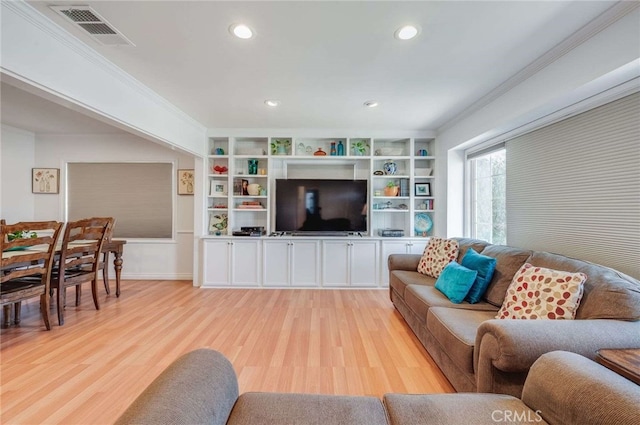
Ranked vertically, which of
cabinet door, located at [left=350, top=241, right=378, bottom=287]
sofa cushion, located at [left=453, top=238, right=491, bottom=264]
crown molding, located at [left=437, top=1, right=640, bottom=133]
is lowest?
cabinet door, located at [left=350, top=241, right=378, bottom=287]

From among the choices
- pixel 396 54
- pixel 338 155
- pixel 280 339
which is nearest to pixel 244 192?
pixel 338 155

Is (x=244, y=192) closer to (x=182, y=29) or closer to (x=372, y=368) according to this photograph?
(x=182, y=29)

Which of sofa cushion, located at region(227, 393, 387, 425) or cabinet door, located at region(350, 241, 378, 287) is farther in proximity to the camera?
cabinet door, located at region(350, 241, 378, 287)

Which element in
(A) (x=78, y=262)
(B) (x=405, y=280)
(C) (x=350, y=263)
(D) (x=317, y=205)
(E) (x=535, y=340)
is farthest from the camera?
(D) (x=317, y=205)

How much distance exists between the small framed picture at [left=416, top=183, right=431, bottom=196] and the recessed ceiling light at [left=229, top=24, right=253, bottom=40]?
336 cm

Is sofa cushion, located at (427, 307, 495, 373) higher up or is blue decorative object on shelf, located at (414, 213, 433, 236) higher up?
blue decorative object on shelf, located at (414, 213, 433, 236)

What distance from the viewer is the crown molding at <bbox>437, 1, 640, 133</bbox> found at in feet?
5.11

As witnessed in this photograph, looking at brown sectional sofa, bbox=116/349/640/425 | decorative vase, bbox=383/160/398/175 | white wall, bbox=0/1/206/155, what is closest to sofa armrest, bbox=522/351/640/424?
brown sectional sofa, bbox=116/349/640/425

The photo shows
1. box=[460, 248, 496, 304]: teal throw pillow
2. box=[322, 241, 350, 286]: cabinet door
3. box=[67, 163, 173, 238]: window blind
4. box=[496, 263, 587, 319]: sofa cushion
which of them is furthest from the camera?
box=[67, 163, 173, 238]: window blind

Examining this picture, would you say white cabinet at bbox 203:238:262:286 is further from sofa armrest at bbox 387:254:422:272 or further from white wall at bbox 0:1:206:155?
sofa armrest at bbox 387:254:422:272

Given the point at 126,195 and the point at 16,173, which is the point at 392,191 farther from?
the point at 16,173

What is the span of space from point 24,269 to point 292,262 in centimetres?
284

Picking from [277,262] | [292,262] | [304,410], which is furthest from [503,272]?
[277,262]

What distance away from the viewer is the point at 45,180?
446 centimetres
